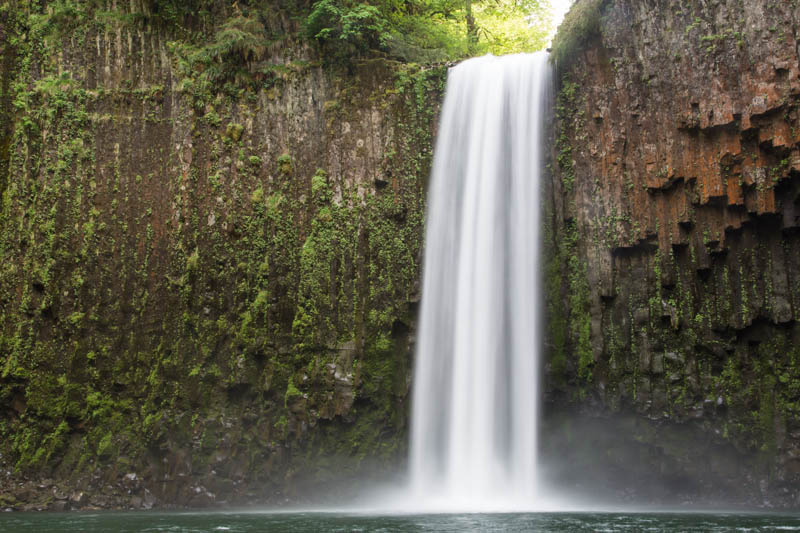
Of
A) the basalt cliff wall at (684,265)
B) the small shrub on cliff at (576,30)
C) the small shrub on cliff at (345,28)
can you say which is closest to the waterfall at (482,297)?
the small shrub on cliff at (576,30)

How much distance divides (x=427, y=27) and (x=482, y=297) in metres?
10.5

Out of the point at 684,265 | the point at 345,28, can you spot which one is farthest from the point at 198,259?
the point at 684,265

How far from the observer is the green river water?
33.4 ft

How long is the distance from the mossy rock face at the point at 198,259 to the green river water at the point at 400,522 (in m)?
2.78

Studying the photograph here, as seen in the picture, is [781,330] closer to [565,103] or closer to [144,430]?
[565,103]

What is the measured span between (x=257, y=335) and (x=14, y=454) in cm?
598

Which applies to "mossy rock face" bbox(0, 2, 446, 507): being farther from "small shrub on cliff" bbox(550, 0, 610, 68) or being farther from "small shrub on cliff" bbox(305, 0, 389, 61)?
"small shrub on cliff" bbox(550, 0, 610, 68)

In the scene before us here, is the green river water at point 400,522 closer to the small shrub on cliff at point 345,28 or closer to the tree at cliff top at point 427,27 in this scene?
the small shrub on cliff at point 345,28

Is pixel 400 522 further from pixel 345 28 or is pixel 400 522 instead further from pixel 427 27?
pixel 427 27

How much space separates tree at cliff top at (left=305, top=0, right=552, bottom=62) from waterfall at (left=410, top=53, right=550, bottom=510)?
2525 mm

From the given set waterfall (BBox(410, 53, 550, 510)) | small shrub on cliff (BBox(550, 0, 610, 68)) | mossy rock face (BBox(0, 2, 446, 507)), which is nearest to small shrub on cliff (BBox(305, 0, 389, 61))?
mossy rock face (BBox(0, 2, 446, 507))

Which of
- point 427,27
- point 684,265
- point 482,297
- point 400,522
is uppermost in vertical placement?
point 427,27

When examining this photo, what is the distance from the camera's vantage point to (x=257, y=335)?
55.0 feet

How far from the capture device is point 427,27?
22.3 metres
